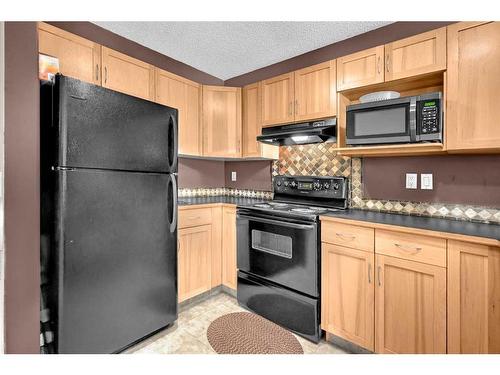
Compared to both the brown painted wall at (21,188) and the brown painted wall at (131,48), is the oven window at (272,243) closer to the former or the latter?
the brown painted wall at (21,188)

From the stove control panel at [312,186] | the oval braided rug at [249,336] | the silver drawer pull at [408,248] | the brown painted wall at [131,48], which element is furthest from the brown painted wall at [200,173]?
the silver drawer pull at [408,248]

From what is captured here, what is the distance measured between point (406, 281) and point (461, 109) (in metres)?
1.09

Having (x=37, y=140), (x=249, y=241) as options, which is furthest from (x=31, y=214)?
(x=249, y=241)

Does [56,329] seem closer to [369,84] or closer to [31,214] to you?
[31,214]

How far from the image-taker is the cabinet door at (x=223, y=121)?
9.47ft

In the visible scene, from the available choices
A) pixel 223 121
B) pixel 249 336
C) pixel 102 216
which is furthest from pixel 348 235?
pixel 223 121

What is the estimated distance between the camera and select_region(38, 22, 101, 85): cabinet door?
1745mm

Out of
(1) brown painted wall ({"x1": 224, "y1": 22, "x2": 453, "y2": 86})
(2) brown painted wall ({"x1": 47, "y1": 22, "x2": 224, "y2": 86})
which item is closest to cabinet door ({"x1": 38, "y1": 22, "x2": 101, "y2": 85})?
(2) brown painted wall ({"x1": 47, "y1": 22, "x2": 224, "y2": 86})

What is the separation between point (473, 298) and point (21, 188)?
2.03m

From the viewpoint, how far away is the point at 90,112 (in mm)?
1500

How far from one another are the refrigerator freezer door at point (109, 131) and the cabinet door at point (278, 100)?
1047mm

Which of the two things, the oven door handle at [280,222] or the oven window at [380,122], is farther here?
the oven door handle at [280,222]

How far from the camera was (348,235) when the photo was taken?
1794 mm

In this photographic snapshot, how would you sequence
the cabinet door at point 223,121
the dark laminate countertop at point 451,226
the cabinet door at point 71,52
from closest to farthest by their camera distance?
the dark laminate countertop at point 451,226 < the cabinet door at point 71,52 < the cabinet door at point 223,121
